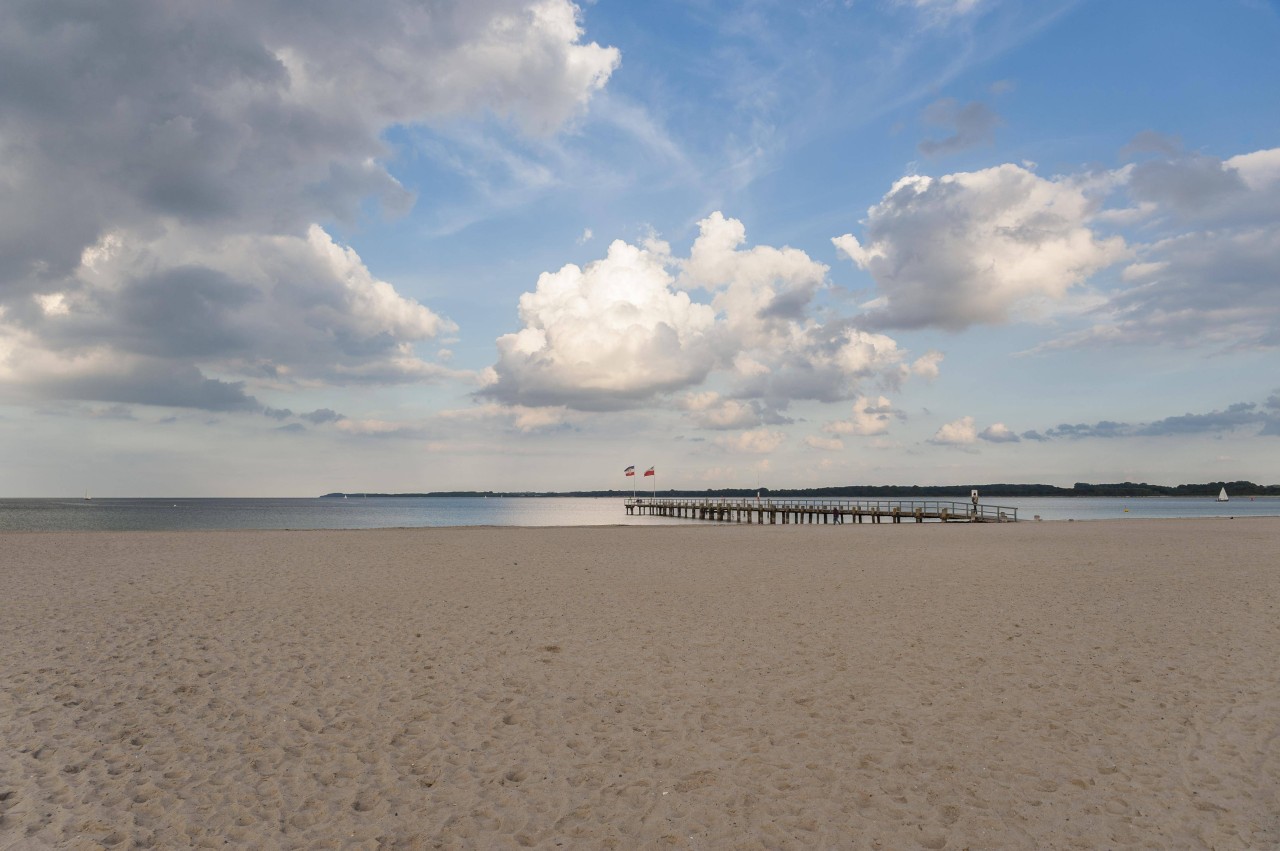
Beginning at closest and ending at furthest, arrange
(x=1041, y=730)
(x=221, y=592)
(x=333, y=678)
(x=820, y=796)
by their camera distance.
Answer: (x=820, y=796) < (x=1041, y=730) < (x=333, y=678) < (x=221, y=592)

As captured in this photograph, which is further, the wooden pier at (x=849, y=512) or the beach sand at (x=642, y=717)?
the wooden pier at (x=849, y=512)

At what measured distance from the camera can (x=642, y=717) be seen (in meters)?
7.91

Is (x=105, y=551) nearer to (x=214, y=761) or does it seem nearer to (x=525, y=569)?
(x=525, y=569)

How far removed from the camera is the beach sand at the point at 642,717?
5.65m

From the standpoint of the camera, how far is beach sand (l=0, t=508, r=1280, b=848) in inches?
223

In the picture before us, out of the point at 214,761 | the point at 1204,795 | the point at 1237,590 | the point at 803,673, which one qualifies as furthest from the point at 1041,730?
the point at 1237,590

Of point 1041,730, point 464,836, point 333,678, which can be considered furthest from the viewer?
point 333,678

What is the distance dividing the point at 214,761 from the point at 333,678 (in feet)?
8.48

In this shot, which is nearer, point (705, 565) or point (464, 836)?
point (464, 836)

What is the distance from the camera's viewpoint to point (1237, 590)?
16.5 metres

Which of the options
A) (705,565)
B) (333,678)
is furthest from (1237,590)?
(333,678)

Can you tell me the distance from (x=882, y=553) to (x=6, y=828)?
24.5 meters

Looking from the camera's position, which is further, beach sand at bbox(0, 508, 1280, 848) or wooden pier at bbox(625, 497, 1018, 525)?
wooden pier at bbox(625, 497, 1018, 525)

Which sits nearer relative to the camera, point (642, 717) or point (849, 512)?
point (642, 717)
